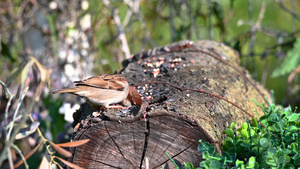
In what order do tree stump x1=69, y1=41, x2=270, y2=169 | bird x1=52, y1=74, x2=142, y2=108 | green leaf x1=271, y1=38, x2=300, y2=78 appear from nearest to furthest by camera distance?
1. tree stump x1=69, y1=41, x2=270, y2=169
2. bird x1=52, y1=74, x2=142, y2=108
3. green leaf x1=271, y1=38, x2=300, y2=78

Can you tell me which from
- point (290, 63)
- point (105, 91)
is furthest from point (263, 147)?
point (290, 63)

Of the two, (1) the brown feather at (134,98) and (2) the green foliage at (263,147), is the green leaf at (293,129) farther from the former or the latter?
(1) the brown feather at (134,98)

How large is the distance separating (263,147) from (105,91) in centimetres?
111

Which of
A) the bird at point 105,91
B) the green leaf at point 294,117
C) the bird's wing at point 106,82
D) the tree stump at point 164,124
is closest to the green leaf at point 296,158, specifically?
the green leaf at point 294,117

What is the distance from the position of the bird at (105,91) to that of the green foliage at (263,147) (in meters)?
0.74

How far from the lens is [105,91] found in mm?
→ 2350

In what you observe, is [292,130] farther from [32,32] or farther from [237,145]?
[32,32]

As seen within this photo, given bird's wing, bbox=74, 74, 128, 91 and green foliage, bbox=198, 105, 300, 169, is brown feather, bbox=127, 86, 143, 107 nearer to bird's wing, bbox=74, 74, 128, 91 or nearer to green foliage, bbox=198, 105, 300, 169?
bird's wing, bbox=74, 74, 128, 91

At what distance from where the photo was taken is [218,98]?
225 centimetres

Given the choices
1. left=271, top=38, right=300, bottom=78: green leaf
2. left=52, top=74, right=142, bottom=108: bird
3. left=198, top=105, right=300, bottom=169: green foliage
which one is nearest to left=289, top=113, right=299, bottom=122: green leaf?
left=198, top=105, right=300, bottom=169: green foliage

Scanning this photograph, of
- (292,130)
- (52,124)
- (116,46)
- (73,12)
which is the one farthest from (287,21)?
(292,130)

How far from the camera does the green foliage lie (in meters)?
1.53

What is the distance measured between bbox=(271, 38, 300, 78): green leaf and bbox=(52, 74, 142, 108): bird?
2020 millimetres

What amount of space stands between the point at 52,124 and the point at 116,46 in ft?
7.52
